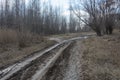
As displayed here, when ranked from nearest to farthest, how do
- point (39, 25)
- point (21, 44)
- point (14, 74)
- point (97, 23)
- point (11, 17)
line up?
1. point (14, 74)
2. point (21, 44)
3. point (97, 23)
4. point (11, 17)
5. point (39, 25)

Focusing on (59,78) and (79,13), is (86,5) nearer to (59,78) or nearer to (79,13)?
(79,13)

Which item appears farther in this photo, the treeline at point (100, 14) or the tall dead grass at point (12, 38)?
the treeline at point (100, 14)

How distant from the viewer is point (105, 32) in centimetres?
3984

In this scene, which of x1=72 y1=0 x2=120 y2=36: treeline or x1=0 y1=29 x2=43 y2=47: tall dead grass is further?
x1=72 y1=0 x2=120 y2=36: treeline

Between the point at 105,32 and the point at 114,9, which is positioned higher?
the point at 114,9

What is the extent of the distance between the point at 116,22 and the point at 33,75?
114 feet

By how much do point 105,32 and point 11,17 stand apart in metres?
30.8

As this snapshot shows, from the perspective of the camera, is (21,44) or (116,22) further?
(116,22)

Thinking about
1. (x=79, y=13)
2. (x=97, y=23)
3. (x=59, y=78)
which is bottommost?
(x=59, y=78)

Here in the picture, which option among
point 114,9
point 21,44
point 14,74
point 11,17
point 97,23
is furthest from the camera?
point 11,17

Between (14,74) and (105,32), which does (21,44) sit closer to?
(14,74)

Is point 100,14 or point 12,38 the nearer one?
point 12,38

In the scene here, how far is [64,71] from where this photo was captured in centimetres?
788

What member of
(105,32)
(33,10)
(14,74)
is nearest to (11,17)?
(33,10)
